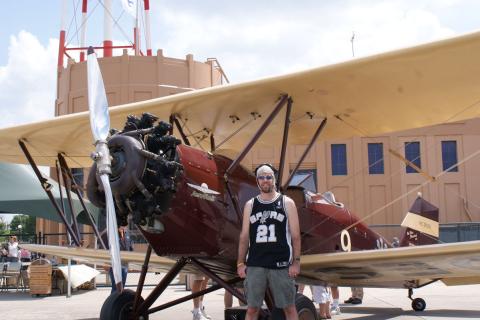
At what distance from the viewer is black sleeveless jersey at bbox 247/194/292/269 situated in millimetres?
4426

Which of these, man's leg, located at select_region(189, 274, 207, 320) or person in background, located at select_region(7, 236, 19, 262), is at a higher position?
person in background, located at select_region(7, 236, 19, 262)

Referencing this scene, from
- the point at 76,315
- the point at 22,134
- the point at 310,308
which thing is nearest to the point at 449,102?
the point at 310,308

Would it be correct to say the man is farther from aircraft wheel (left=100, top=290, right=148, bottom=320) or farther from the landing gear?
the landing gear

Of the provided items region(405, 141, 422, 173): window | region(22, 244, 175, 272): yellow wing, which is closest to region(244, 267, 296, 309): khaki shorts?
region(22, 244, 175, 272): yellow wing

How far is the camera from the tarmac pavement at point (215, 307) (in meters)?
8.82

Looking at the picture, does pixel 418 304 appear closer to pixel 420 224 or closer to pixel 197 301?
pixel 420 224

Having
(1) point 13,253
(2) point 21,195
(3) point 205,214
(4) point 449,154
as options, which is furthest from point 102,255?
(4) point 449,154

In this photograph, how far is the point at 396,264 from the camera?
634 cm

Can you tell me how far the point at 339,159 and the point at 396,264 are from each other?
2459 centimetres

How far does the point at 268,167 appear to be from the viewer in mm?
4664

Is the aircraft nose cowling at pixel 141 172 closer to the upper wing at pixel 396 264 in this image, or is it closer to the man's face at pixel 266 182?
the man's face at pixel 266 182

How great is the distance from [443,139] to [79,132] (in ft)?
84.8

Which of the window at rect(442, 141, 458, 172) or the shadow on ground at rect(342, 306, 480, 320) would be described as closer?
the shadow on ground at rect(342, 306, 480, 320)

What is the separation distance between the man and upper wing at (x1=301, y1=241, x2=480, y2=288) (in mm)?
1832
